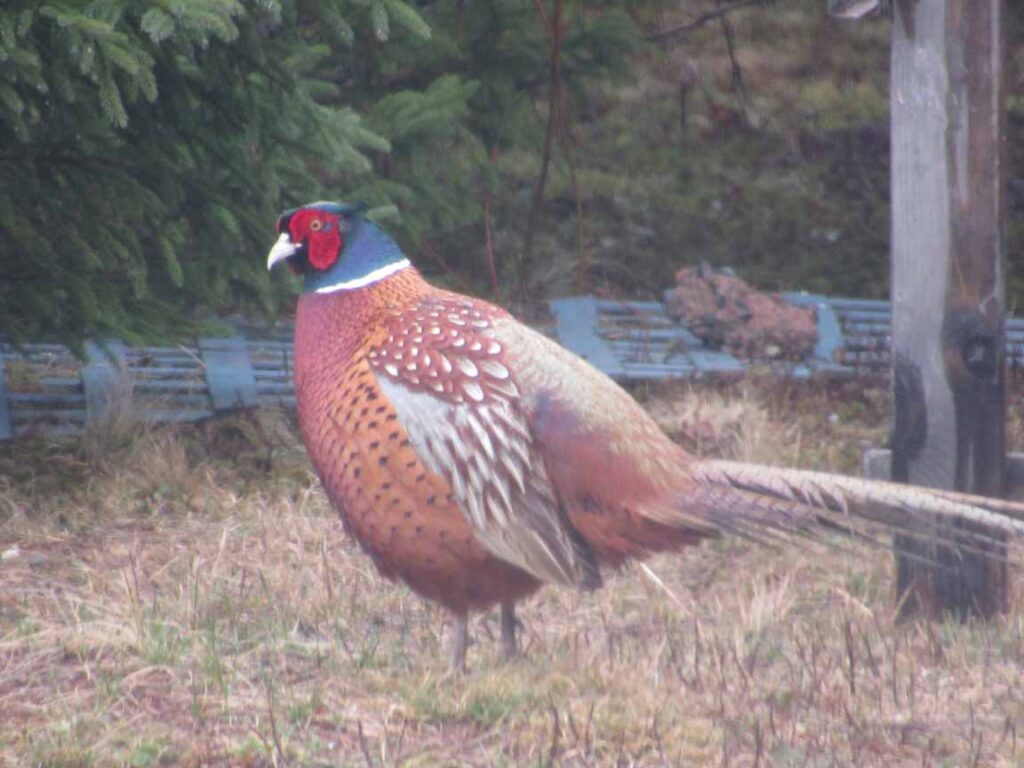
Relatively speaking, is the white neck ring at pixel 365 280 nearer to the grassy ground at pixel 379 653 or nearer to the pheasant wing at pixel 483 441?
the pheasant wing at pixel 483 441

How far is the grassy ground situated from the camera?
3186mm

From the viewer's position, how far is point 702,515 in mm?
3568

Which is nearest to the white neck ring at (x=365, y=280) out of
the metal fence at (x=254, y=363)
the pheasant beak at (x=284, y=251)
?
the pheasant beak at (x=284, y=251)

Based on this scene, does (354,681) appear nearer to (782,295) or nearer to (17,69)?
(17,69)

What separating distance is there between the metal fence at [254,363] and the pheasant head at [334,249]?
1393 mm

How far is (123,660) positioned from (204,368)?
2.86 metres

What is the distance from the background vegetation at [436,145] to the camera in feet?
15.7

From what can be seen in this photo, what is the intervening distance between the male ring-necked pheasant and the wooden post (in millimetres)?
722

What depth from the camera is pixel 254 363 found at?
257 inches

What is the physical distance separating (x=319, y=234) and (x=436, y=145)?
252 centimetres

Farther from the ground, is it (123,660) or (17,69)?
(17,69)

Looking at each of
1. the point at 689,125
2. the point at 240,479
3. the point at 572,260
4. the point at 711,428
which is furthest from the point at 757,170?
the point at 240,479

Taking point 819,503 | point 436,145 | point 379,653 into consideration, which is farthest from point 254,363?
point 819,503

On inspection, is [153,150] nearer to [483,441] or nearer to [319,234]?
[319,234]
